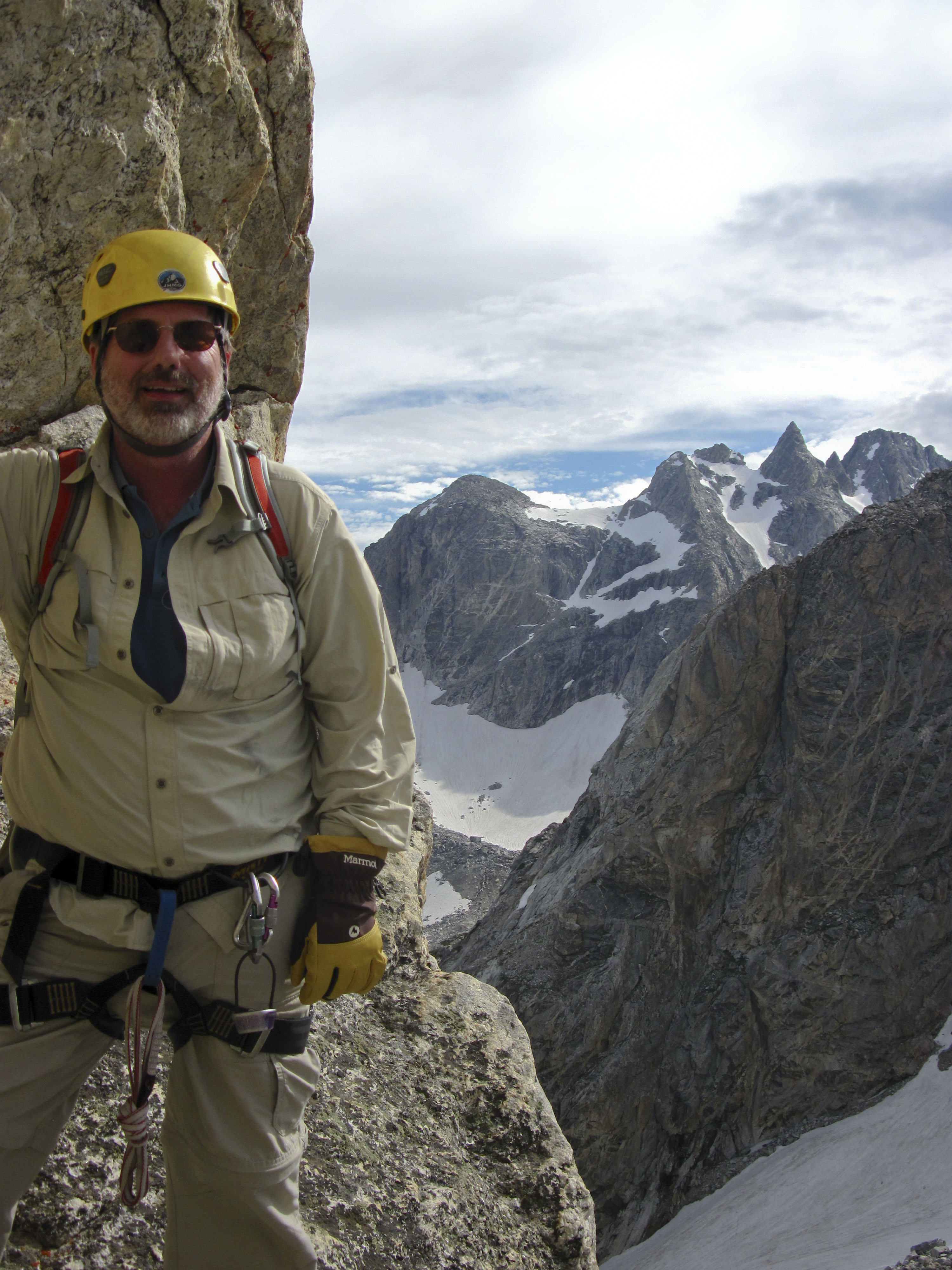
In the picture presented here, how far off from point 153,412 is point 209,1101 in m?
2.62

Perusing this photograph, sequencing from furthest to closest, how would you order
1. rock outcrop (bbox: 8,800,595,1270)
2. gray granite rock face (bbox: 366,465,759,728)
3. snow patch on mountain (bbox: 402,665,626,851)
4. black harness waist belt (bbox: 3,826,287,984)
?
gray granite rock face (bbox: 366,465,759,728)
snow patch on mountain (bbox: 402,665,626,851)
rock outcrop (bbox: 8,800,595,1270)
black harness waist belt (bbox: 3,826,287,984)

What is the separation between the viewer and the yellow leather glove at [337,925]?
3273 mm

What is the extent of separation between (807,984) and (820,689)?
1544 centimetres

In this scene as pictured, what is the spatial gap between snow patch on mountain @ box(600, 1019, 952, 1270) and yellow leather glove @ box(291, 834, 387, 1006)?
3631 centimetres

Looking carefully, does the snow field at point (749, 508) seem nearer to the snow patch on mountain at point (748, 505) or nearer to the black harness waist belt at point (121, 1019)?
the snow patch on mountain at point (748, 505)

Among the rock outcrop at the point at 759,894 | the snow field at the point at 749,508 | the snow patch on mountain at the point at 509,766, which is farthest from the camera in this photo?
the snow field at the point at 749,508

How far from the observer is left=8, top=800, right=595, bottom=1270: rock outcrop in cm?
431

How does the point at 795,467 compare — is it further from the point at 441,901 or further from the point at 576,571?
the point at 441,901

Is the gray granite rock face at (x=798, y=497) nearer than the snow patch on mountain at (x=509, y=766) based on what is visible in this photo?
No

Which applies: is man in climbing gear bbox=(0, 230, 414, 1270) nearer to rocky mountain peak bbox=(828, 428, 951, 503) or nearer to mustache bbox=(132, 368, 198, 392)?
mustache bbox=(132, 368, 198, 392)

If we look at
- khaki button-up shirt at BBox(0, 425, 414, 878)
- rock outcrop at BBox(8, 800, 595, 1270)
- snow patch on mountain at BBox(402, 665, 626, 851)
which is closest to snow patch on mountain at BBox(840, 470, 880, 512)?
snow patch on mountain at BBox(402, 665, 626, 851)

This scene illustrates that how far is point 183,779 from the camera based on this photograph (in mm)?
3148

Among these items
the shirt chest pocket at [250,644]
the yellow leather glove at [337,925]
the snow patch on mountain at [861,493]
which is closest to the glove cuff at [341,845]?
the yellow leather glove at [337,925]

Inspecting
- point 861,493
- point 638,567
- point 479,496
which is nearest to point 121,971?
point 638,567
